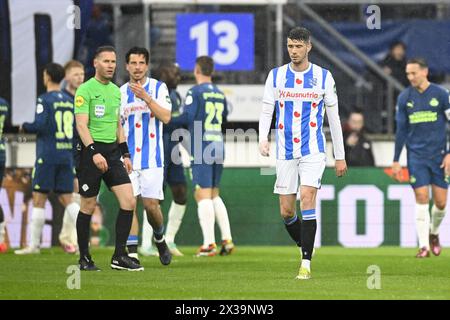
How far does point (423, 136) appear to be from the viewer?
629 inches

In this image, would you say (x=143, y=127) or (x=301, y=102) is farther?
(x=143, y=127)

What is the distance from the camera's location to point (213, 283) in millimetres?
11531

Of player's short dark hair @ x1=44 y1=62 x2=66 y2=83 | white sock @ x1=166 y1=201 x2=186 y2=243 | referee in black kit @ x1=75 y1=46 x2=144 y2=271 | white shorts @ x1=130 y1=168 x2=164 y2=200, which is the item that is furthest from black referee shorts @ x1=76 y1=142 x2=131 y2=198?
white sock @ x1=166 y1=201 x2=186 y2=243

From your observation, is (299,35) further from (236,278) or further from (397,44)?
(397,44)

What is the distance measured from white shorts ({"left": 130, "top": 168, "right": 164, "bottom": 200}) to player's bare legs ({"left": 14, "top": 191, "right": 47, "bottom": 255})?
3326mm

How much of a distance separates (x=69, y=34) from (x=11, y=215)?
11.1ft

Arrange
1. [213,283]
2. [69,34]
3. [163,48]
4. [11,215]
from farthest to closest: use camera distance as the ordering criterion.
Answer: [163,48]
[69,34]
[11,215]
[213,283]

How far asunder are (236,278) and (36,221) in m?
5.03

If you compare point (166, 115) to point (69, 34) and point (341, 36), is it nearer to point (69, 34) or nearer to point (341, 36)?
point (69, 34)

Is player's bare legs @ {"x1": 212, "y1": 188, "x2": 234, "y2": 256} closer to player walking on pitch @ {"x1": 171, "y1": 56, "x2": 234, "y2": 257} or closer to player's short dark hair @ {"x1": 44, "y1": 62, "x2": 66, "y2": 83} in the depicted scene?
player walking on pitch @ {"x1": 171, "y1": 56, "x2": 234, "y2": 257}

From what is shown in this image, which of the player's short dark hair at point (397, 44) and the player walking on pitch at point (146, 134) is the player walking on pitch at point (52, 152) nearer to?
the player walking on pitch at point (146, 134)

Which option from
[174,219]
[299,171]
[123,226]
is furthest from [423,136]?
[123,226]

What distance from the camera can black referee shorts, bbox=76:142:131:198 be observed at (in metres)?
12.5
